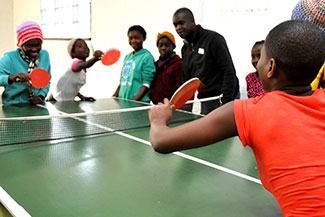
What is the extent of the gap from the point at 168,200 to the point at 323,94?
28.5 inches

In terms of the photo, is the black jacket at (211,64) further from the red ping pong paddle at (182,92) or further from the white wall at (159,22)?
the red ping pong paddle at (182,92)

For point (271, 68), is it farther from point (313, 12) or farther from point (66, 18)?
point (66, 18)

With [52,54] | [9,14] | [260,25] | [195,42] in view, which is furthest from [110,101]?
[9,14]

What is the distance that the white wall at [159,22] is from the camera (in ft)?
13.1

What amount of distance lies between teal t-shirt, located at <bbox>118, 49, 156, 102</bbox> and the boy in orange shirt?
2860 millimetres

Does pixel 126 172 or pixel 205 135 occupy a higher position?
pixel 205 135

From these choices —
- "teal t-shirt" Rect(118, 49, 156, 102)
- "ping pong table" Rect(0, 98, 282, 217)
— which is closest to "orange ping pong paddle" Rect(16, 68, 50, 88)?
"ping pong table" Rect(0, 98, 282, 217)

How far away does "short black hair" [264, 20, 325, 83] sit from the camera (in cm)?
86

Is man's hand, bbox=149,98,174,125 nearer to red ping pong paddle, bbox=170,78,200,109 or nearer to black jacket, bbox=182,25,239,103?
red ping pong paddle, bbox=170,78,200,109

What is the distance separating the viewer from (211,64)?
3189mm

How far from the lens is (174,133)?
39.8 inches

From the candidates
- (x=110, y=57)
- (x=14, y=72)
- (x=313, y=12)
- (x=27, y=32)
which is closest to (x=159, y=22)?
(x=110, y=57)

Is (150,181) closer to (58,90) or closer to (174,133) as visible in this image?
(174,133)

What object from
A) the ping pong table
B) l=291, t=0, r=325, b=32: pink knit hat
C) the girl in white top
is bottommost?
the ping pong table
